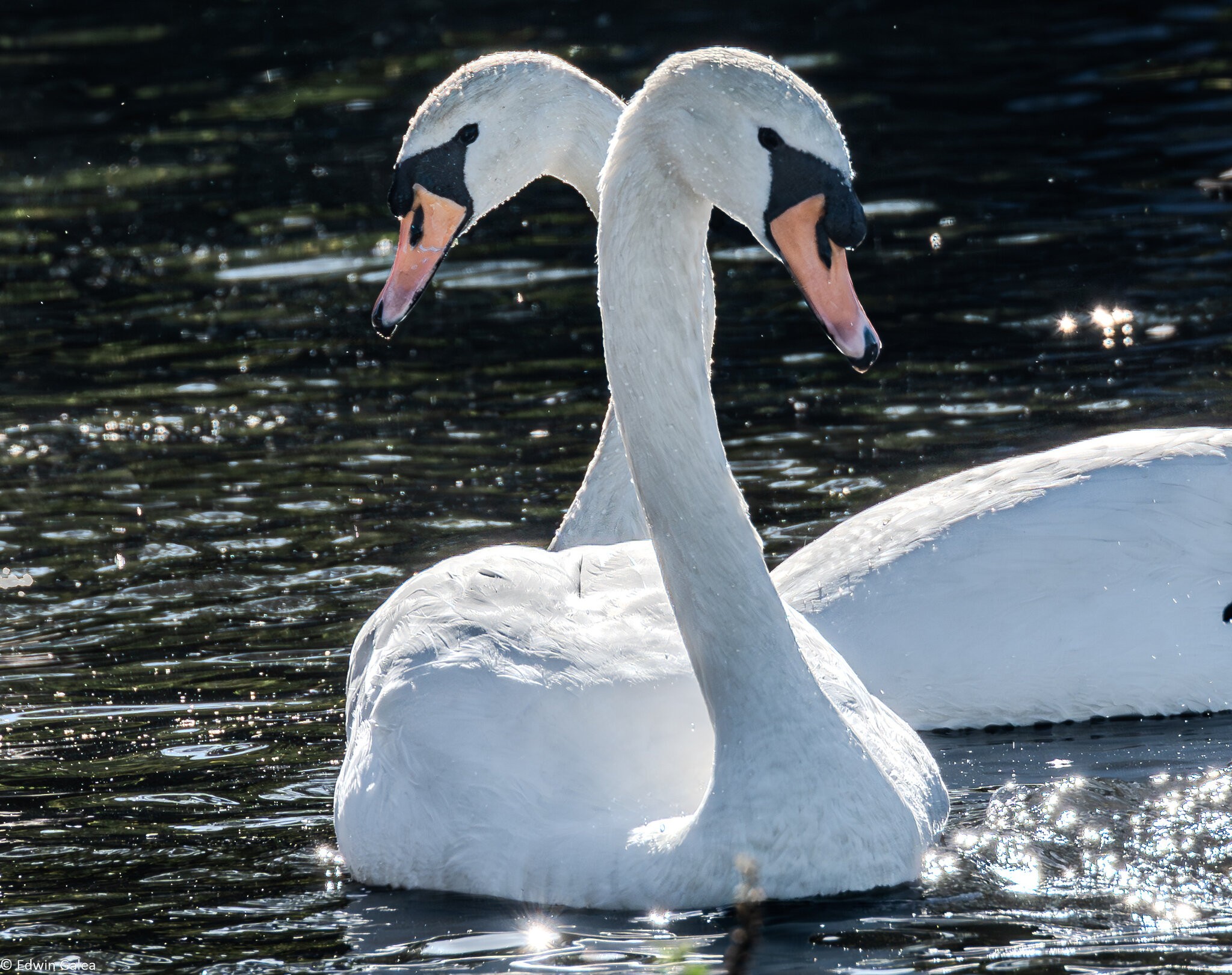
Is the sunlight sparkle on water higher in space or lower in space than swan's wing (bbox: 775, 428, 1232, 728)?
lower

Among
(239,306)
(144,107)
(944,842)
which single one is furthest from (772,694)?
(144,107)

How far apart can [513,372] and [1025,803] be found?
19.7 feet

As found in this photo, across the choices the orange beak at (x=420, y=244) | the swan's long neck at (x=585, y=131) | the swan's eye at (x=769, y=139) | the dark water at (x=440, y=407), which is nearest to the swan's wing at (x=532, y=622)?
the dark water at (x=440, y=407)

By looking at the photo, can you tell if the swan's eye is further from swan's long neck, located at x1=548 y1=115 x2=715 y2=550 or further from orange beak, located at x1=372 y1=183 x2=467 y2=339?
orange beak, located at x1=372 y1=183 x2=467 y2=339

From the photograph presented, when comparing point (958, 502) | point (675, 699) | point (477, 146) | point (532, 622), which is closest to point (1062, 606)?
point (958, 502)

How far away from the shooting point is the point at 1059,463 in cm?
765

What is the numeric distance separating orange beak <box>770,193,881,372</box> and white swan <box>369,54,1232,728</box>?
1948 millimetres

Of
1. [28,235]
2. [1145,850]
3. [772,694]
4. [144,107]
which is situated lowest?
[1145,850]

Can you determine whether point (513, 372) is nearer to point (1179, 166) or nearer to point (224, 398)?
point (224, 398)

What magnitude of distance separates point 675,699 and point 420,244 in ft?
8.21

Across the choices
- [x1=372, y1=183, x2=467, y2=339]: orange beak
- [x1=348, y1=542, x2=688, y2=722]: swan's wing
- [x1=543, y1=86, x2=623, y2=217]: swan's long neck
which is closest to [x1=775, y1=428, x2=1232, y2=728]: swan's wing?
[x1=348, y1=542, x2=688, y2=722]: swan's wing

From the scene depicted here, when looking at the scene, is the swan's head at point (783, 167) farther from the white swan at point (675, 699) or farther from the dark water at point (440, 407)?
the dark water at point (440, 407)

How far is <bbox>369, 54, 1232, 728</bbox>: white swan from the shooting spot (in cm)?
736

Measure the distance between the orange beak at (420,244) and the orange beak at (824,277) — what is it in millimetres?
2583
